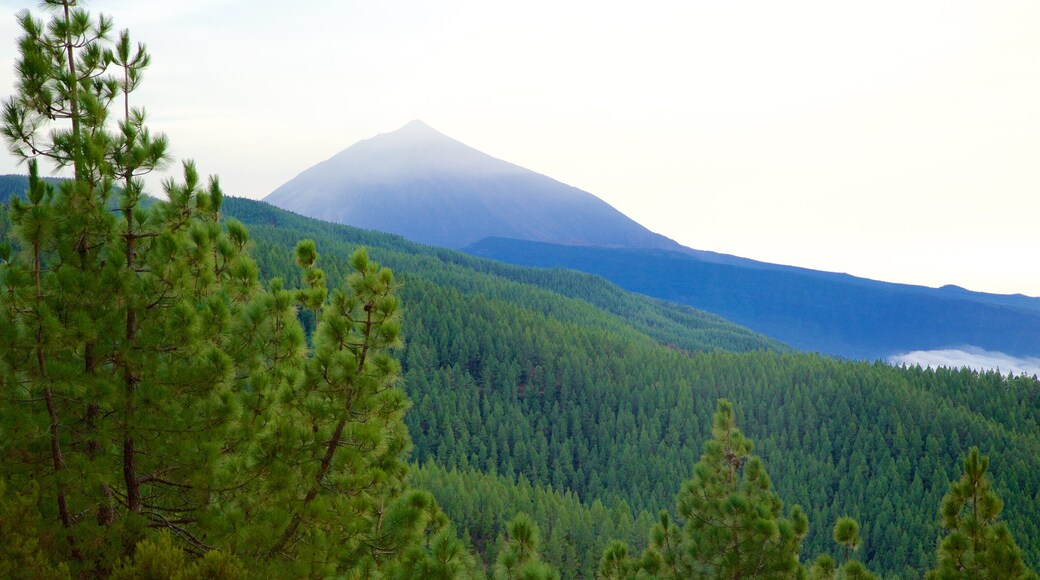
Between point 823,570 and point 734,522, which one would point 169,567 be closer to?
point 734,522

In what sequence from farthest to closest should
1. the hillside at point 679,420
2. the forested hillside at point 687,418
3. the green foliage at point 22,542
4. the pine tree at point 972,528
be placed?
the forested hillside at point 687,418 → the hillside at point 679,420 → the pine tree at point 972,528 → the green foliage at point 22,542

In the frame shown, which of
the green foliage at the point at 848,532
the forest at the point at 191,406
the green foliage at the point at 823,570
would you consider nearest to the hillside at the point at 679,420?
the green foliage at the point at 823,570

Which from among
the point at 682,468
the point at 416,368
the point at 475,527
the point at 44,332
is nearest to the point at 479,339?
the point at 416,368

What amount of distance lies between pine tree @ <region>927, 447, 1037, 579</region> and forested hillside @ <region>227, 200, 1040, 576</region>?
105 meters

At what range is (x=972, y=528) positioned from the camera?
52.0 feet

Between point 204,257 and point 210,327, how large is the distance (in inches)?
73.1

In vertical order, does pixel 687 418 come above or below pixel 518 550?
below

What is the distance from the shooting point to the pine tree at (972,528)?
15.4m

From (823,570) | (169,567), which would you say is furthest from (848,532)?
(169,567)

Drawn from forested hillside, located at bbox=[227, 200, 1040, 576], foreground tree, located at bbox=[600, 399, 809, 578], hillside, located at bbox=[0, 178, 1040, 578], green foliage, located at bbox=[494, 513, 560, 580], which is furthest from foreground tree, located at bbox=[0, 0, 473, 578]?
forested hillside, located at bbox=[227, 200, 1040, 576]

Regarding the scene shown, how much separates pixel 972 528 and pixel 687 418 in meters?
138

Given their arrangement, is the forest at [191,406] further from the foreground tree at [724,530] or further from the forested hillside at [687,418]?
the forested hillside at [687,418]

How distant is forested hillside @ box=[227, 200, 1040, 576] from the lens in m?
127

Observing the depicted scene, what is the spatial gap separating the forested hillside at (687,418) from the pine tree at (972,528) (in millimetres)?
105008
